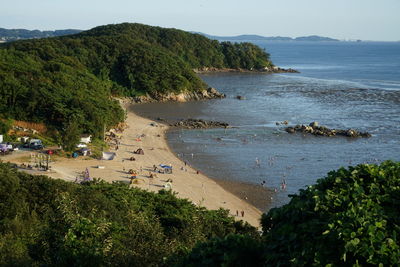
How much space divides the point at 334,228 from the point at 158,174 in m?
26.9

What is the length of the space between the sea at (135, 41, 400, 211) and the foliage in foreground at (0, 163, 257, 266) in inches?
468

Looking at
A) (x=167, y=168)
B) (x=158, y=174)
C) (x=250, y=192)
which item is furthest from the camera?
(x=167, y=168)

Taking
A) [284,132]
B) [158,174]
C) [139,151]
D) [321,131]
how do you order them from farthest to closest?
[284,132] → [321,131] → [139,151] → [158,174]

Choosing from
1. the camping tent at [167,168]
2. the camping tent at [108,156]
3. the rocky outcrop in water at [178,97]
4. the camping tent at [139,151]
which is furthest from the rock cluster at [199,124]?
the rocky outcrop in water at [178,97]

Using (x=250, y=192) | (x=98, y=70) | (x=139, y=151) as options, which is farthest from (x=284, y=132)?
(x=98, y=70)

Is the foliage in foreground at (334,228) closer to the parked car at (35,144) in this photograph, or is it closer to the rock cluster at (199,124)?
the parked car at (35,144)

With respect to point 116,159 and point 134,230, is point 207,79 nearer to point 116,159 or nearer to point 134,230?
point 116,159

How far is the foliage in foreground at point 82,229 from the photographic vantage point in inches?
375

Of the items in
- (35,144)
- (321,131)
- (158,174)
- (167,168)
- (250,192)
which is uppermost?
(321,131)

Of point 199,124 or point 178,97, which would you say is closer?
point 199,124

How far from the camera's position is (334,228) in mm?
7031

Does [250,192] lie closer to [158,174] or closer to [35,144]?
[158,174]

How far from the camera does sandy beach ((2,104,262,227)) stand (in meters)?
28.5

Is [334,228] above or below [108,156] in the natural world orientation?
above
